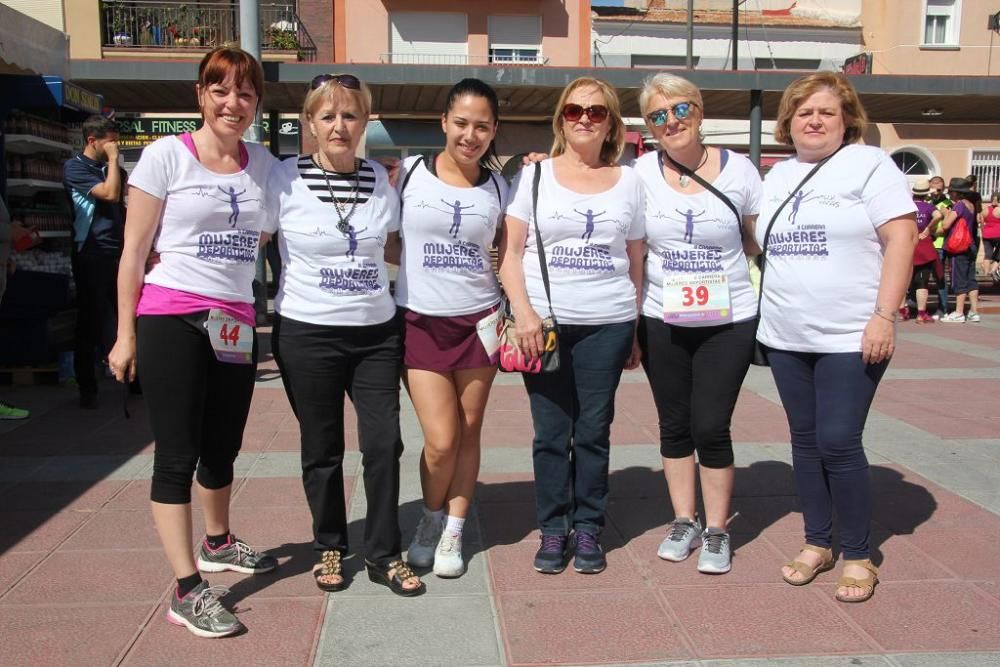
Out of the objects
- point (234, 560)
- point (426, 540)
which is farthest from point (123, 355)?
point (426, 540)

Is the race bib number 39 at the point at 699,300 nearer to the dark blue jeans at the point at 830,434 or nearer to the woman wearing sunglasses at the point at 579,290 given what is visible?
the woman wearing sunglasses at the point at 579,290

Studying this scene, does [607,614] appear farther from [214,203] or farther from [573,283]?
[214,203]

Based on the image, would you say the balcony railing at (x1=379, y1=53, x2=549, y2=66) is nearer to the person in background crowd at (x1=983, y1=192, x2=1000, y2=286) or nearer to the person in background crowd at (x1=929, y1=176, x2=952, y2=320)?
the person in background crowd at (x1=983, y1=192, x2=1000, y2=286)

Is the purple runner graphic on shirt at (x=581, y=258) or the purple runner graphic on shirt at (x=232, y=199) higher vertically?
the purple runner graphic on shirt at (x=232, y=199)

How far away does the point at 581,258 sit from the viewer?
3518 mm

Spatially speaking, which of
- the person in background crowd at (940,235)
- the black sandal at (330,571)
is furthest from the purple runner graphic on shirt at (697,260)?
the person in background crowd at (940,235)

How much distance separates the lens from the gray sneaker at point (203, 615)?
3.07 meters

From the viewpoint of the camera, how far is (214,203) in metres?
3.11

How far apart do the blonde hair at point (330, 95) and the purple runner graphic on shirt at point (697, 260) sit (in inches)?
51.4

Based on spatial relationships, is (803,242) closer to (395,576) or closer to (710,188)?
(710,188)

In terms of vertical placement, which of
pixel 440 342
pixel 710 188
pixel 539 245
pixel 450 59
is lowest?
pixel 440 342

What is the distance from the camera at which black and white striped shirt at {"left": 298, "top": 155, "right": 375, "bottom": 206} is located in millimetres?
3312

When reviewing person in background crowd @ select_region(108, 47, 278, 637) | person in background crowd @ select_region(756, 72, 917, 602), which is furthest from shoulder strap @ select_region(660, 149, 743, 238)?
person in background crowd @ select_region(108, 47, 278, 637)

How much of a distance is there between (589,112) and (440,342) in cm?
103
